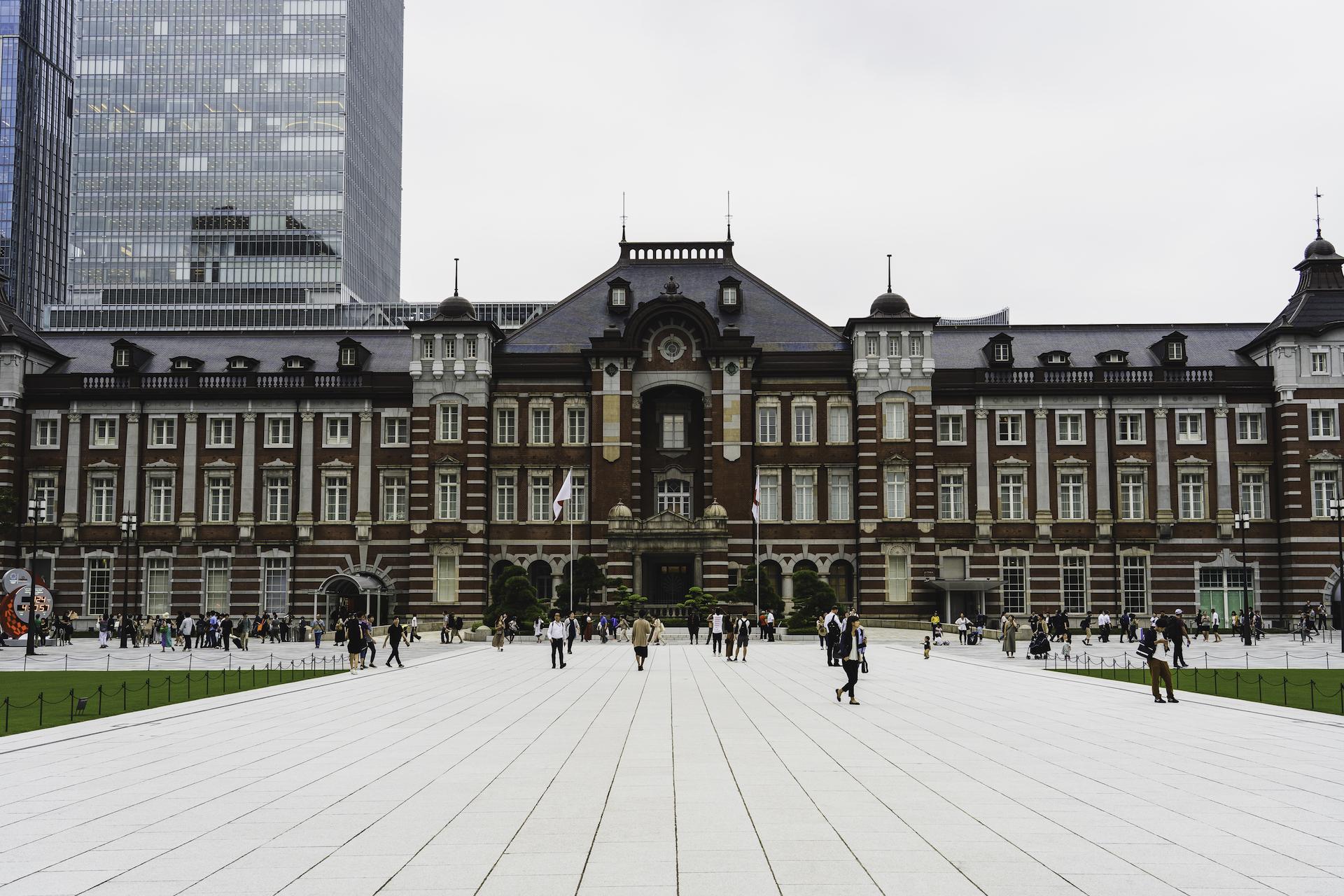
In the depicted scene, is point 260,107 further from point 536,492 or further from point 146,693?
point 146,693

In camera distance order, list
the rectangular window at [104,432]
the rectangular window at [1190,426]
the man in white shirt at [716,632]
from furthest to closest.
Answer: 1. the rectangular window at [104,432]
2. the rectangular window at [1190,426]
3. the man in white shirt at [716,632]

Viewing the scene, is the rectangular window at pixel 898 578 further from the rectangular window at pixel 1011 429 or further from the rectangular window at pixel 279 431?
the rectangular window at pixel 279 431

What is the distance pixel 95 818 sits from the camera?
510 inches

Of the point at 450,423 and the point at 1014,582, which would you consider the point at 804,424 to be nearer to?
the point at 1014,582

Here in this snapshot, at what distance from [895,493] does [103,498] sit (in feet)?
144

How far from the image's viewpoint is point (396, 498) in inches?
2702

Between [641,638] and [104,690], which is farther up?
[641,638]

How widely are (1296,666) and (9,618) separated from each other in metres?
46.3

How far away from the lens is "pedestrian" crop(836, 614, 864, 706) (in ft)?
84.3

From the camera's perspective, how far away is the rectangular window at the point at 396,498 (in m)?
68.5

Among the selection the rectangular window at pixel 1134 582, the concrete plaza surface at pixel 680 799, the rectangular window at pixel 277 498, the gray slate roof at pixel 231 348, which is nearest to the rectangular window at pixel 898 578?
the rectangular window at pixel 1134 582

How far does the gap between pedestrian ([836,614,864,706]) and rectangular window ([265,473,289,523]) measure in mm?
49233

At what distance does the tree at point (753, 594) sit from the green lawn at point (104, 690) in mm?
27780

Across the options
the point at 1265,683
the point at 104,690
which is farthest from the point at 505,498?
the point at 1265,683
